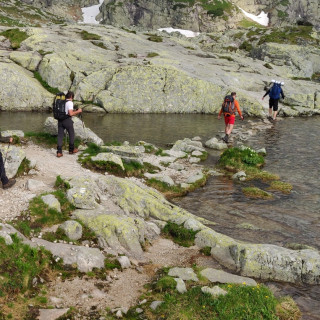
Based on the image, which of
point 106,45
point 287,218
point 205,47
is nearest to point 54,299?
point 287,218

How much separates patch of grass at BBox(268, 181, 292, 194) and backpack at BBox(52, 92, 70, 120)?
1304 cm

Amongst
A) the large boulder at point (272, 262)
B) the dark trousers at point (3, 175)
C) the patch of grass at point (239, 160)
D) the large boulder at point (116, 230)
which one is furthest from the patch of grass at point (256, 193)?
the dark trousers at point (3, 175)

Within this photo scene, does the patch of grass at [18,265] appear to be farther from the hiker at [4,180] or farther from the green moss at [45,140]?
the green moss at [45,140]

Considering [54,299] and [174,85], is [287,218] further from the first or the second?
[174,85]

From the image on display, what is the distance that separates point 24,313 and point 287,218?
478 inches

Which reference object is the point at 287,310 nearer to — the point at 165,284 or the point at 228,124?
the point at 165,284

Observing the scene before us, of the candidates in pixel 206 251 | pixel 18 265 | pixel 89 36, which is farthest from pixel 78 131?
pixel 89 36

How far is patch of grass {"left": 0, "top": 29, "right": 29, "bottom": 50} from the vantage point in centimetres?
5444

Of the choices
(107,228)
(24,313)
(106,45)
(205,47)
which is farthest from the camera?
(205,47)

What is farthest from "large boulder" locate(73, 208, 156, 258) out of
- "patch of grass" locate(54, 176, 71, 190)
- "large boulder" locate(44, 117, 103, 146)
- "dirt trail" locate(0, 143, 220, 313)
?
"large boulder" locate(44, 117, 103, 146)

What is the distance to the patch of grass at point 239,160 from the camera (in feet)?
74.4

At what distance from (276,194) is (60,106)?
1344cm

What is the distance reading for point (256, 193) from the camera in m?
18.2

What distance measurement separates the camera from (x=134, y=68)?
5012 centimetres
